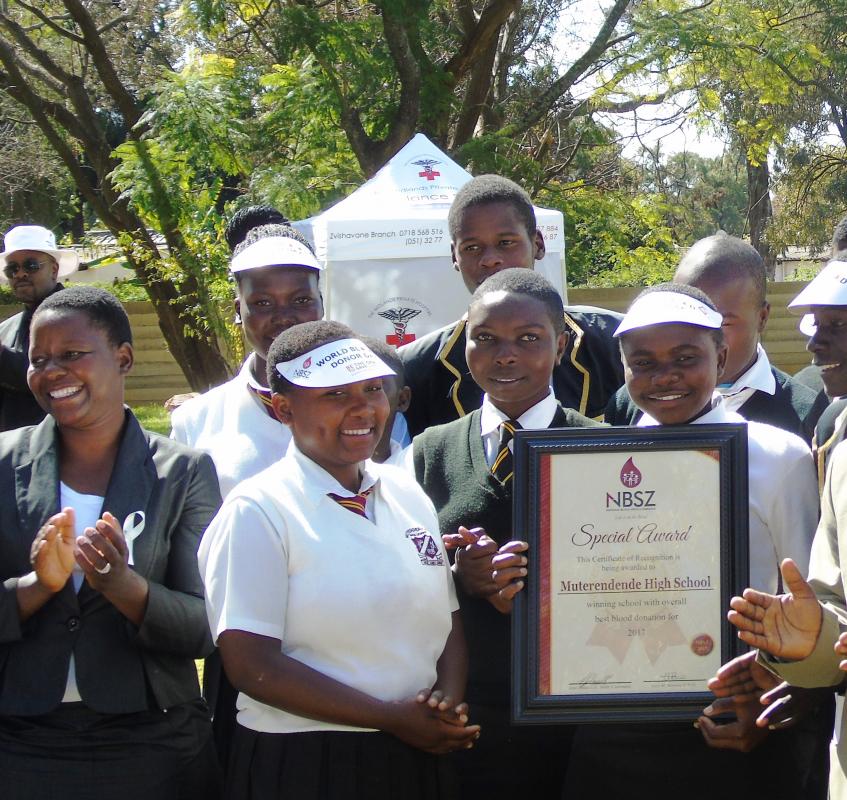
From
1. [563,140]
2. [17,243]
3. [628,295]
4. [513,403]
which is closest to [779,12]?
[563,140]

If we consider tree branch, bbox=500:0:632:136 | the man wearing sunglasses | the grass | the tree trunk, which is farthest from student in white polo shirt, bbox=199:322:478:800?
the tree trunk

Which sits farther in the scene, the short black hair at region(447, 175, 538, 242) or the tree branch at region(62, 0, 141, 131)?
the tree branch at region(62, 0, 141, 131)

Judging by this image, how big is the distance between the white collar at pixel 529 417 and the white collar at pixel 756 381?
78 centimetres

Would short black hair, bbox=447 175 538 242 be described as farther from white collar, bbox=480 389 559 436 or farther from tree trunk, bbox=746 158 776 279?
tree trunk, bbox=746 158 776 279

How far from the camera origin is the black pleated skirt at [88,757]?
309 centimetres

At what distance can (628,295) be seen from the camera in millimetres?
19094

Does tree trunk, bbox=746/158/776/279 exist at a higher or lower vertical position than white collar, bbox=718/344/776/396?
higher

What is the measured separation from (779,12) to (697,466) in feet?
51.9

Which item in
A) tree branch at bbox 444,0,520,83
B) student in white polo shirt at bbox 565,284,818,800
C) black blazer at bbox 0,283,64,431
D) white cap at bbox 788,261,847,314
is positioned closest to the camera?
student in white polo shirt at bbox 565,284,818,800

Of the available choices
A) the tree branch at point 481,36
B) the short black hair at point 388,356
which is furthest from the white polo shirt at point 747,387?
the tree branch at point 481,36

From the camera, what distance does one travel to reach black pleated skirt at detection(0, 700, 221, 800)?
3.09 m

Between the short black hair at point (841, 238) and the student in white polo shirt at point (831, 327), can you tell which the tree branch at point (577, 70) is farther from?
the student in white polo shirt at point (831, 327)

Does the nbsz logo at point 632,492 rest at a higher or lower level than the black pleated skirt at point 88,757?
higher

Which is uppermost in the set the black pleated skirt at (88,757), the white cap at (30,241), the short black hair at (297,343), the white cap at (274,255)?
the white cap at (30,241)
